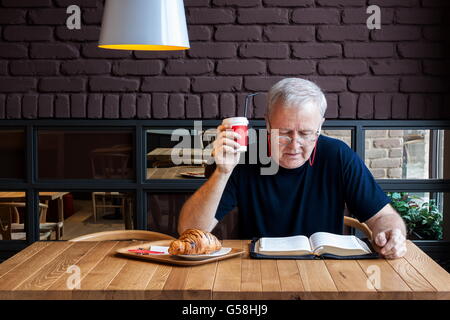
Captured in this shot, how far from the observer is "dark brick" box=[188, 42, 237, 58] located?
3.06m

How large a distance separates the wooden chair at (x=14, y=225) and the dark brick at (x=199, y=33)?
115cm

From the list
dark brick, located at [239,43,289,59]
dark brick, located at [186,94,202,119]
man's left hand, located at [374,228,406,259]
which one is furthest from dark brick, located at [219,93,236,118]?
man's left hand, located at [374,228,406,259]

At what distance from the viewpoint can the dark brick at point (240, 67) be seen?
10.0ft

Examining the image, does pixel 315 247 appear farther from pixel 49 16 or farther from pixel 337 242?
pixel 49 16

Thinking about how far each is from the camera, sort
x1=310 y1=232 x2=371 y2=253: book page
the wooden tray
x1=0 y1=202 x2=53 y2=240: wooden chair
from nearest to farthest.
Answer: the wooden tray, x1=310 y1=232 x2=371 y2=253: book page, x1=0 y1=202 x2=53 y2=240: wooden chair

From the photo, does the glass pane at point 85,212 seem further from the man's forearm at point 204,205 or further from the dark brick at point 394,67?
the dark brick at point 394,67

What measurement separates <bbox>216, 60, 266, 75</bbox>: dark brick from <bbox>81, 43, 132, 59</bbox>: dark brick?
46 centimetres

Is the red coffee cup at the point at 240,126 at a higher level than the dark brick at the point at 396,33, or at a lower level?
lower

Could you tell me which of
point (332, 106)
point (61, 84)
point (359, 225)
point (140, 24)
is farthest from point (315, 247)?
point (61, 84)

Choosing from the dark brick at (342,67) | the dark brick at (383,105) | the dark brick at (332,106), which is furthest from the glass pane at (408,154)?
the dark brick at (342,67)

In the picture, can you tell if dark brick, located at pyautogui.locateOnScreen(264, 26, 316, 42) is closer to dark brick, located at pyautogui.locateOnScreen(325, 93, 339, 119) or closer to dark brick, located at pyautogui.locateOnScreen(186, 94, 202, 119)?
dark brick, located at pyautogui.locateOnScreen(325, 93, 339, 119)
